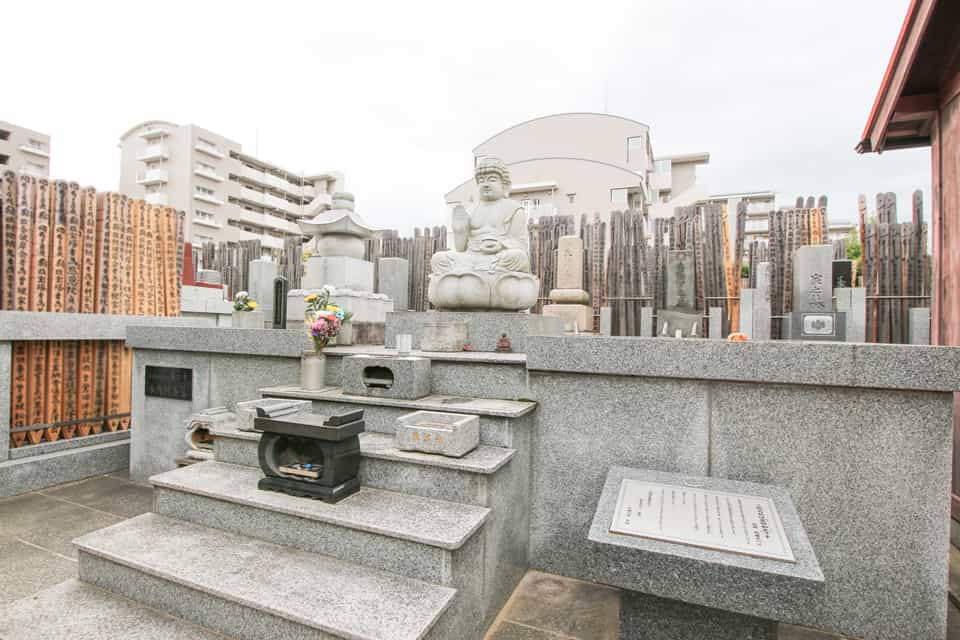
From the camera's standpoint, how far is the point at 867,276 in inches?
267


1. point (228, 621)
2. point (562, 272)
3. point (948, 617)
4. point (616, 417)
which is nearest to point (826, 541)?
point (948, 617)

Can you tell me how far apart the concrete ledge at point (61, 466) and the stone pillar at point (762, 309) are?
28.4ft

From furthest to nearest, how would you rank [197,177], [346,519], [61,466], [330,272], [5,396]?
[197,177] < [330,272] < [61,466] < [5,396] < [346,519]

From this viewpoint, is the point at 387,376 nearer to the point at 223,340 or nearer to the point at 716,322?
the point at 223,340

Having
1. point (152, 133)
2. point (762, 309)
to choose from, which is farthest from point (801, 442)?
point (152, 133)

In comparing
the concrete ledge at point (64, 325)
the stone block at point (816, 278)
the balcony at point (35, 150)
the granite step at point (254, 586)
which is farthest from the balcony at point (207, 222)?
the stone block at point (816, 278)

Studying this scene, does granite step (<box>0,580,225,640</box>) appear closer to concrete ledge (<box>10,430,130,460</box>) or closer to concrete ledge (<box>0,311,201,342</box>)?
concrete ledge (<box>10,430,130,460</box>)

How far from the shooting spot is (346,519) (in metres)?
2.57

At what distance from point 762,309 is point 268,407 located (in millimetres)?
6863

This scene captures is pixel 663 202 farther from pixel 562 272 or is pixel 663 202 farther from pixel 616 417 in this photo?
pixel 616 417

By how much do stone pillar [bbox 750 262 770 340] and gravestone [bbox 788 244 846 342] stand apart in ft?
1.16

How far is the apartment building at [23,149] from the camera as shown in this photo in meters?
27.5

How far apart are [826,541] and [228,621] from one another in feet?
11.6

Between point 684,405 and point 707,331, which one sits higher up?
point 707,331
